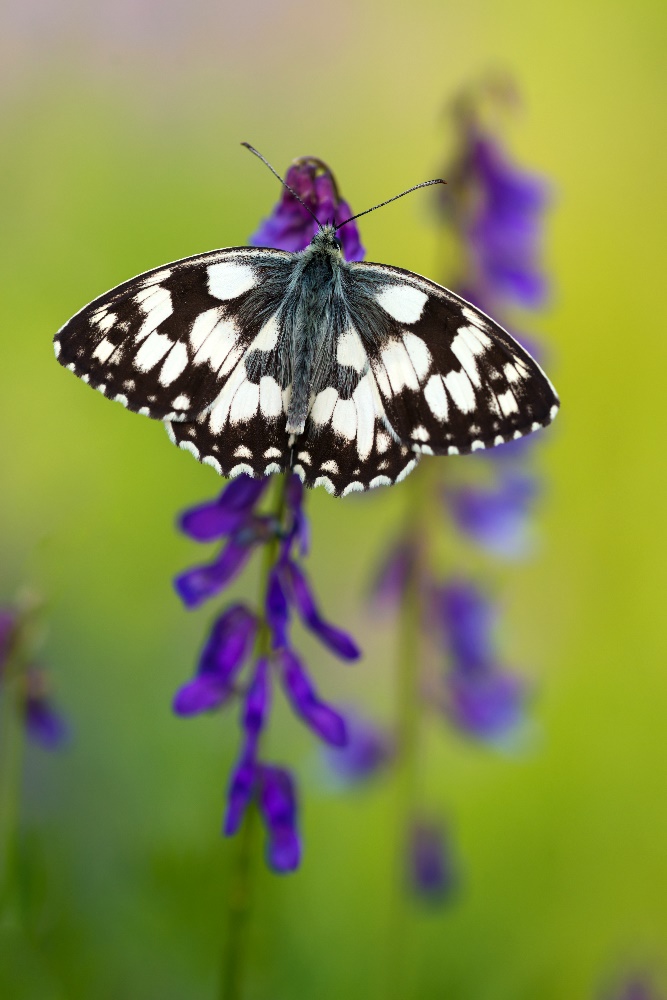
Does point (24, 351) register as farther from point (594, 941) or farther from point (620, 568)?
point (594, 941)

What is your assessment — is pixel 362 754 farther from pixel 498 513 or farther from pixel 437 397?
pixel 437 397

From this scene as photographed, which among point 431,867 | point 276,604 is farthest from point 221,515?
point 431,867

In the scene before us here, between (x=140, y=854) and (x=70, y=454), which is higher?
(x=70, y=454)

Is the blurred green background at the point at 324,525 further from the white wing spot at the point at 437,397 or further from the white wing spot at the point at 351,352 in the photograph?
the white wing spot at the point at 437,397

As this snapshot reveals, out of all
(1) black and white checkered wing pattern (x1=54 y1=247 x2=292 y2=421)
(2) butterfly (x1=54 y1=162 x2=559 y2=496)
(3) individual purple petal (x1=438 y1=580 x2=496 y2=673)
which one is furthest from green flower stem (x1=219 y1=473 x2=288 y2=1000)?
(3) individual purple petal (x1=438 y1=580 x2=496 y2=673)

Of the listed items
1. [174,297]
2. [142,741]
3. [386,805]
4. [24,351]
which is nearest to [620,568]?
[386,805]

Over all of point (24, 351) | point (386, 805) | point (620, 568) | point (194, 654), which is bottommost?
point (386, 805)

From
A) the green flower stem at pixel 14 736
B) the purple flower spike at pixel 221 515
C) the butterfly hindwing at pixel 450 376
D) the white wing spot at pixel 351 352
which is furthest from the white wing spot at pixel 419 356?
the green flower stem at pixel 14 736
